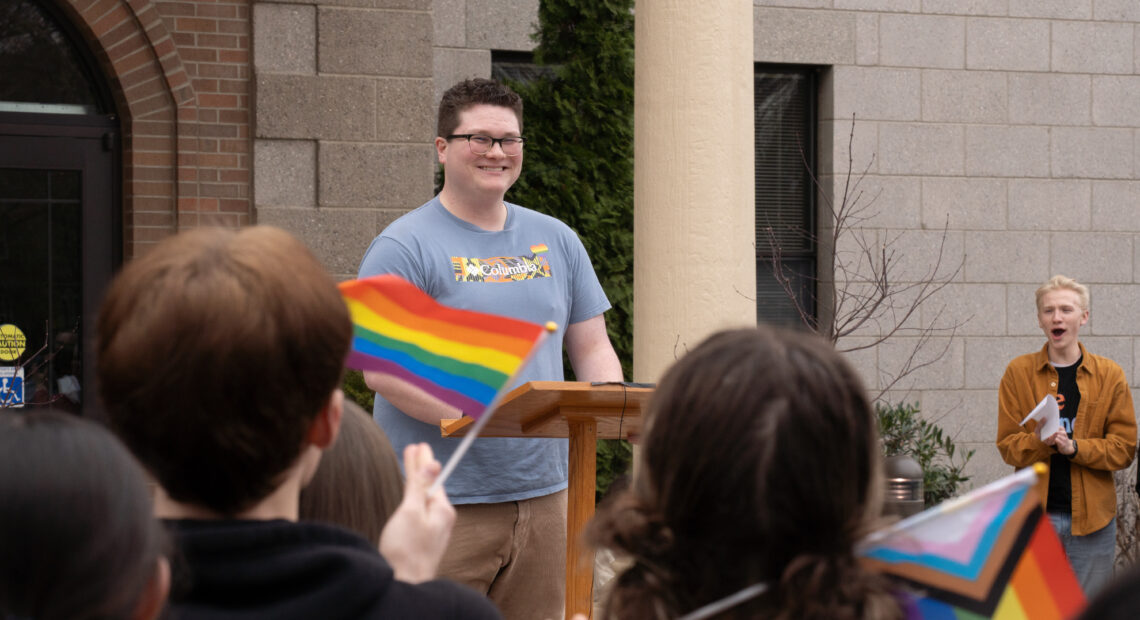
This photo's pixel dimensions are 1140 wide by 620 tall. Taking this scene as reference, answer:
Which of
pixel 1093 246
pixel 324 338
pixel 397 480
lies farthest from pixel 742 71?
pixel 1093 246

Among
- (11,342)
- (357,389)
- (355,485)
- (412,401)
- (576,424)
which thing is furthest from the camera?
(11,342)

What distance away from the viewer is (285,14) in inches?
316

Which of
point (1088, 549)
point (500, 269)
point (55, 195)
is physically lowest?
point (1088, 549)

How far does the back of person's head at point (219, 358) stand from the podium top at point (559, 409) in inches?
55.8

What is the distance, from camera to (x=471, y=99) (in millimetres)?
4395

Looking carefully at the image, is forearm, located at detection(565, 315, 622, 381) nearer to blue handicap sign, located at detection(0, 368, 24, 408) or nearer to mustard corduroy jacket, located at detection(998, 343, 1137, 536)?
mustard corduroy jacket, located at detection(998, 343, 1137, 536)

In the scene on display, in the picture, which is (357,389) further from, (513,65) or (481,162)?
(481,162)

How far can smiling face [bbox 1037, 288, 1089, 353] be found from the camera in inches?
265

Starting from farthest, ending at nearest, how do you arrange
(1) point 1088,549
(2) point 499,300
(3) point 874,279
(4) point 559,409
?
(3) point 874,279 < (1) point 1088,549 < (2) point 499,300 < (4) point 559,409

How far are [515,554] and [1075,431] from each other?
12.2 ft

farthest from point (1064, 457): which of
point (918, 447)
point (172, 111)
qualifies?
point (172, 111)

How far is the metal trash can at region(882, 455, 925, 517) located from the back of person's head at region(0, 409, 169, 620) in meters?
5.93

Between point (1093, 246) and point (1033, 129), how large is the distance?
105cm

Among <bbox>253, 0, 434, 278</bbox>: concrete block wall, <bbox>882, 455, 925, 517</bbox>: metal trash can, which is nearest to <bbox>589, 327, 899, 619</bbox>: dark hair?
<bbox>882, 455, 925, 517</bbox>: metal trash can
